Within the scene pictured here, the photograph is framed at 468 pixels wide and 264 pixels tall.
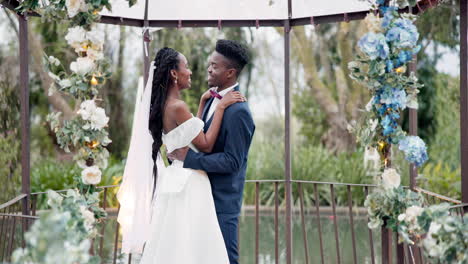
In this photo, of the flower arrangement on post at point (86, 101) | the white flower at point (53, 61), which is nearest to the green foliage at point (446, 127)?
the flower arrangement on post at point (86, 101)

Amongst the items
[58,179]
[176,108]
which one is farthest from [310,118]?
[176,108]

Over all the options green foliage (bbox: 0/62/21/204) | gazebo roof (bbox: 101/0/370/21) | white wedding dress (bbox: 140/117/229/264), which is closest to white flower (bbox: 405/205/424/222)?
white wedding dress (bbox: 140/117/229/264)

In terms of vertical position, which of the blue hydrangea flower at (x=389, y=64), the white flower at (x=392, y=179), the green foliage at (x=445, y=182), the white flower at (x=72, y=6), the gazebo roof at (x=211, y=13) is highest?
the gazebo roof at (x=211, y=13)

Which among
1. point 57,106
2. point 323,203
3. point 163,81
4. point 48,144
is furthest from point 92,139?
point 48,144

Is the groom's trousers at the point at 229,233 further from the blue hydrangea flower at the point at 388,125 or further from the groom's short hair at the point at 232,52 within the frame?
the blue hydrangea flower at the point at 388,125

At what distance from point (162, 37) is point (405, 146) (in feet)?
31.9

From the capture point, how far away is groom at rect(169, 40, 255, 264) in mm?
3349

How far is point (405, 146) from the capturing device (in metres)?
2.81

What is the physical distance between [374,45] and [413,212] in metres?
0.76

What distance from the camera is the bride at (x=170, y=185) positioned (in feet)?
11.1

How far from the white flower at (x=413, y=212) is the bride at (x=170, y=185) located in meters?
1.08

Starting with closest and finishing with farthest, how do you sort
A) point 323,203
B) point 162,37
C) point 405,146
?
point 405,146 → point 323,203 → point 162,37

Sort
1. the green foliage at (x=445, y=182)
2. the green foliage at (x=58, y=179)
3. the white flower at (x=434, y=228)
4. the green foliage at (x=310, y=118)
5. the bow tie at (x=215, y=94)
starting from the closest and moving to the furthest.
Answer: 1. the white flower at (x=434, y=228)
2. the bow tie at (x=215, y=94)
3. the green foliage at (x=58, y=179)
4. the green foliage at (x=445, y=182)
5. the green foliage at (x=310, y=118)

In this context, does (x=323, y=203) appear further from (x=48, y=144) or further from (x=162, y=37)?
(x=48, y=144)
